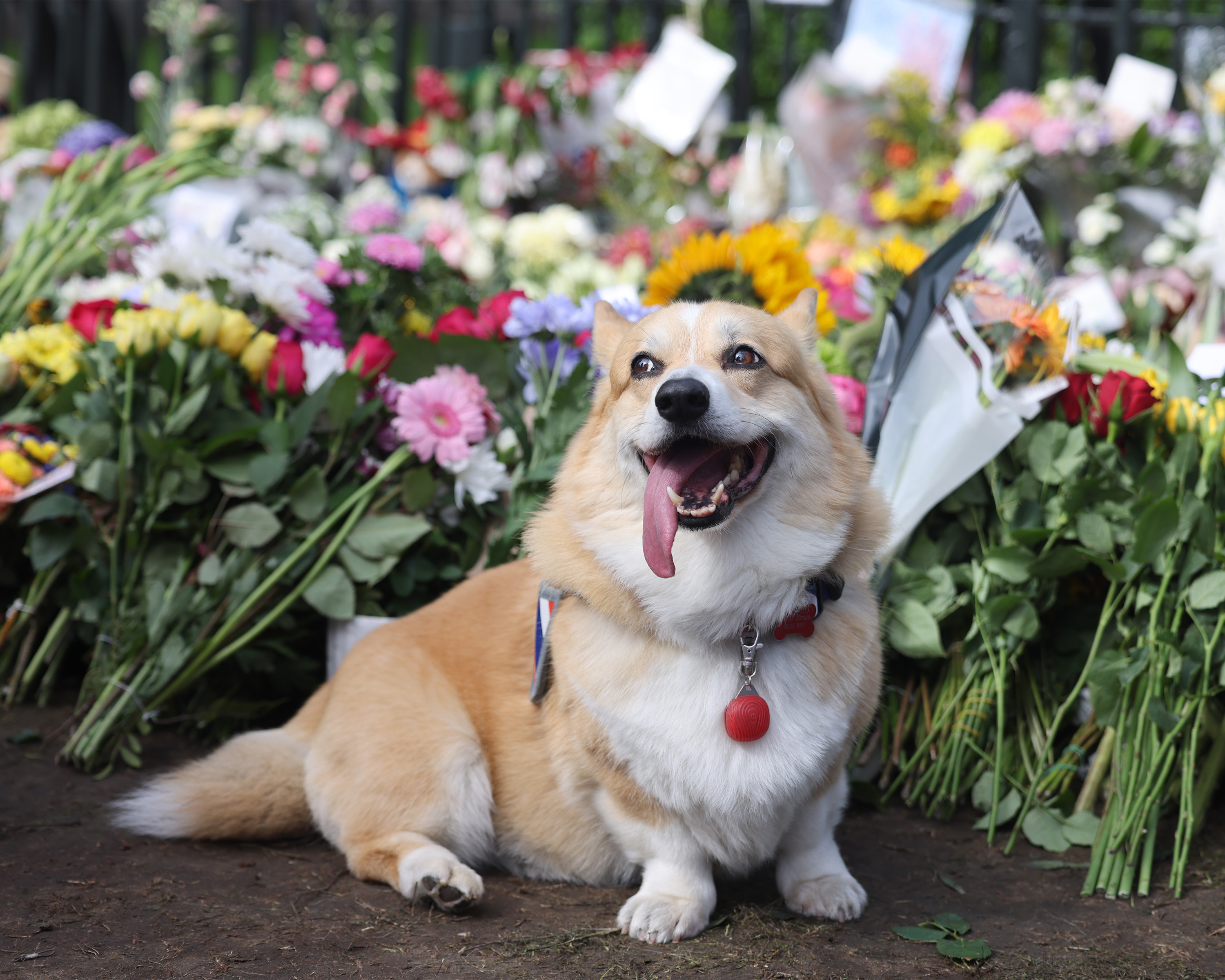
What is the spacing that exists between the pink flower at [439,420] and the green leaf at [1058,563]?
1.47 m

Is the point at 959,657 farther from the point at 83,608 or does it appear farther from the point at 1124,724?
the point at 83,608

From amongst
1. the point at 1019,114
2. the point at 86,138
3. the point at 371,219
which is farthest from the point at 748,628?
the point at 86,138

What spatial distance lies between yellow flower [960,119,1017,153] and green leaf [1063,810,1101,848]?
3.68m

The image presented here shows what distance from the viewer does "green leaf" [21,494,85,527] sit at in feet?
8.80

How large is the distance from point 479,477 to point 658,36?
15.1 feet

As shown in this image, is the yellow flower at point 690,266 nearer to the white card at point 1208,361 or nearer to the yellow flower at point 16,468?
the white card at point 1208,361

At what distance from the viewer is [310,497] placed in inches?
106

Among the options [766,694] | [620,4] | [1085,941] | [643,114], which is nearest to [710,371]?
[766,694]

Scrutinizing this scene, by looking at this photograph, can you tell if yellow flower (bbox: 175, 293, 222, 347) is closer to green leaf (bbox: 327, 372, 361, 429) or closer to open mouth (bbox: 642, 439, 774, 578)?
green leaf (bbox: 327, 372, 361, 429)

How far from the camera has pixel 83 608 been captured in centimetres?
272

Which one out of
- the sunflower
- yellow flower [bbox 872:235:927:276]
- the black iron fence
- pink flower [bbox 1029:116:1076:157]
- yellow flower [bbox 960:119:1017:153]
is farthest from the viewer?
the black iron fence

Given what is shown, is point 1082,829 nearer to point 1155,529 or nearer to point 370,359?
point 1155,529

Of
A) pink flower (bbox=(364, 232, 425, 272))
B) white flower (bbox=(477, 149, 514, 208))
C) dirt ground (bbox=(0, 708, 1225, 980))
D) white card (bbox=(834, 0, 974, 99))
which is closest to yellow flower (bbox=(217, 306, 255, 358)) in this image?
pink flower (bbox=(364, 232, 425, 272))

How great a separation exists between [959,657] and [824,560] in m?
0.91
